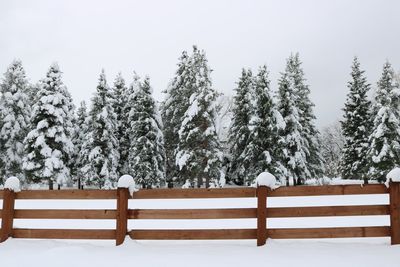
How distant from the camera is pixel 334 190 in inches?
298

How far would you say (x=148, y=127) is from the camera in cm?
3925

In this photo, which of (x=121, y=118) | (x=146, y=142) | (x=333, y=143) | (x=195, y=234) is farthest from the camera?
(x=333, y=143)

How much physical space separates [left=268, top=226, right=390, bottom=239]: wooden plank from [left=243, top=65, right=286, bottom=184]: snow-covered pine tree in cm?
2802

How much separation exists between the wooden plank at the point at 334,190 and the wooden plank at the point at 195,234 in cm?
96

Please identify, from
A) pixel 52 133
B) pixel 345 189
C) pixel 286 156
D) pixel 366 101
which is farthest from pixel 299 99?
pixel 345 189

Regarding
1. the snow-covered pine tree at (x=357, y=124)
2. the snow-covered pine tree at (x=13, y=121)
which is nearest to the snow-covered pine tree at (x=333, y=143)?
A: the snow-covered pine tree at (x=357, y=124)

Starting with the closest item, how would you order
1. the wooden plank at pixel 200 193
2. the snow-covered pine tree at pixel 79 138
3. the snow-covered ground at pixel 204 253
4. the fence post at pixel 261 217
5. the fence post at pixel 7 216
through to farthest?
the snow-covered ground at pixel 204 253 < the fence post at pixel 261 217 < the wooden plank at pixel 200 193 < the fence post at pixel 7 216 < the snow-covered pine tree at pixel 79 138

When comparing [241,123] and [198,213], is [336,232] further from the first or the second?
[241,123]

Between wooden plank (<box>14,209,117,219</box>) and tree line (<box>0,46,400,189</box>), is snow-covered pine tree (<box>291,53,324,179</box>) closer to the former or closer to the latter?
tree line (<box>0,46,400,189</box>)

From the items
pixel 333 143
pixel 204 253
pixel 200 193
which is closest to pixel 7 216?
pixel 200 193

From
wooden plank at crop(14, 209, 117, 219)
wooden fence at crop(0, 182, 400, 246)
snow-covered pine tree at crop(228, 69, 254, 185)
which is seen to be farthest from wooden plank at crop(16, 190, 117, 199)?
snow-covered pine tree at crop(228, 69, 254, 185)

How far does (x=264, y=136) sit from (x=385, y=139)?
11.1m

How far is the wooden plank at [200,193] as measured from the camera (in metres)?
7.88

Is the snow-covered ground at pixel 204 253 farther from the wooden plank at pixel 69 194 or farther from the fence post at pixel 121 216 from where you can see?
the wooden plank at pixel 69 194
